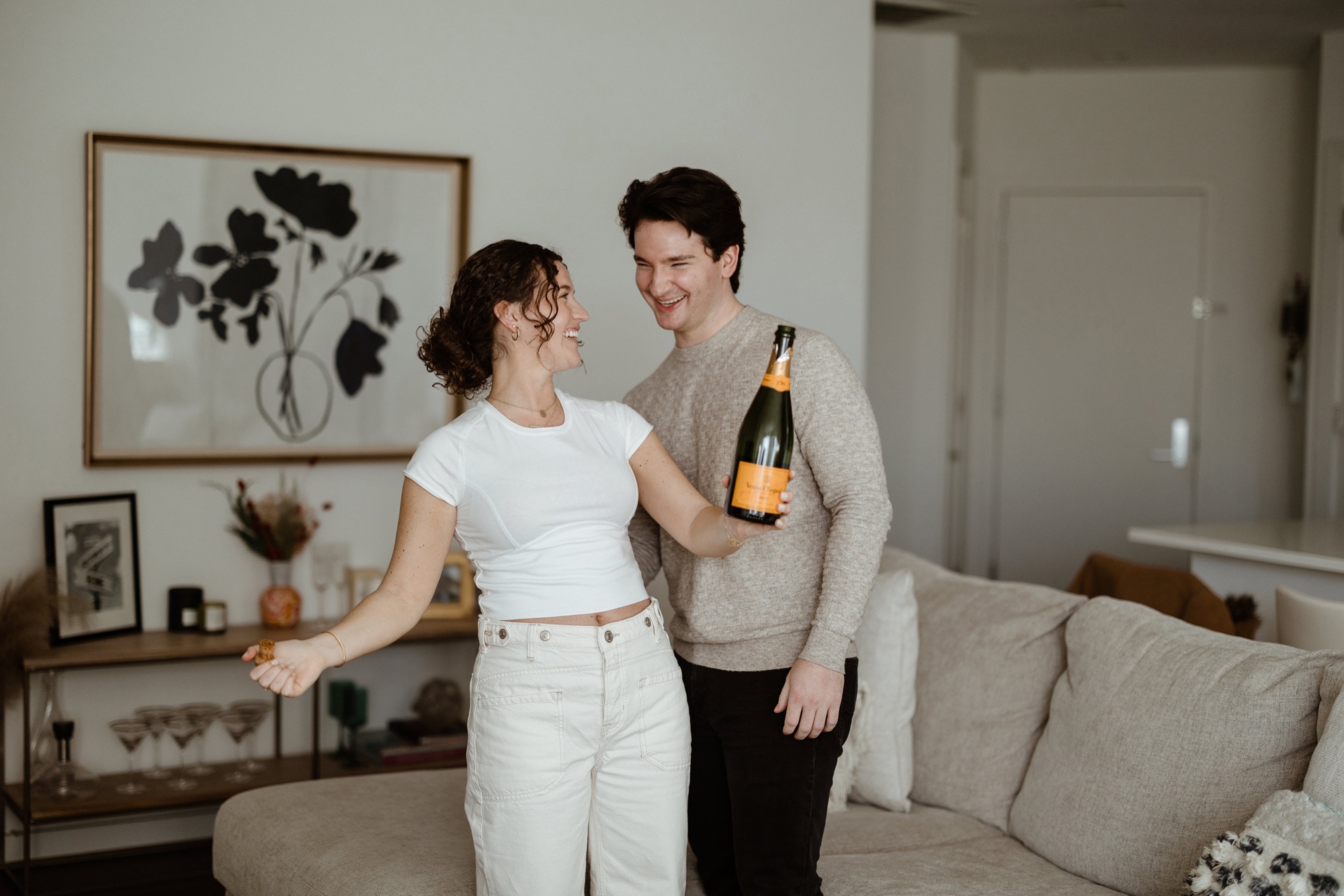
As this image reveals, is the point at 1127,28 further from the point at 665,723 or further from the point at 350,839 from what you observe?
the point at 350,839

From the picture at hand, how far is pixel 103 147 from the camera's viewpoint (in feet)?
10.1

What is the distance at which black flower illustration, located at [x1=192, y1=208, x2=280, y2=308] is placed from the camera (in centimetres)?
321

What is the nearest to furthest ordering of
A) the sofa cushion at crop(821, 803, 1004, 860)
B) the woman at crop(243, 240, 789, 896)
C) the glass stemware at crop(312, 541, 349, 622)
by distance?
the woman at crop(243, 240, 789, 896) < the sofa cushion at crop(821, 803, 1004, 860) < the glass stemware at crop(312, 541, 349, 622)

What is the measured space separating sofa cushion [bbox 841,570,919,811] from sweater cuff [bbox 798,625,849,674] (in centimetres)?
77

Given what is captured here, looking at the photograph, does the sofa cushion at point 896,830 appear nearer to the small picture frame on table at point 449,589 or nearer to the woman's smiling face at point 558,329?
the woman's smiling face at point 558,329

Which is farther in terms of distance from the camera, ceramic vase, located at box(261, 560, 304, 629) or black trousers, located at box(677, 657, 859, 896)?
ceramic vase, located at box(261, 560, 304, 629)

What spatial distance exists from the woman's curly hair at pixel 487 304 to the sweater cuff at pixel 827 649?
601 mm

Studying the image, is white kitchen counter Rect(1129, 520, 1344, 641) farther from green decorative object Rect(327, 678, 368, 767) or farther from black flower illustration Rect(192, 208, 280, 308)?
black flower illustration Rect(192, 208, 280, 308)

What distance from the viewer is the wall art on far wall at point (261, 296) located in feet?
10.2

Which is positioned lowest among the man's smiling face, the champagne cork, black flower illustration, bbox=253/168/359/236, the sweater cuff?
the sweater cuff

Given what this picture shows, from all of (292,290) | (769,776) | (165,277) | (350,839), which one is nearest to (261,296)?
(292,290)


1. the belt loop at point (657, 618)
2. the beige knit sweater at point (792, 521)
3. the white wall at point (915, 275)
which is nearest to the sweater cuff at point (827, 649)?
the beige knit sweater at point (792, 521)

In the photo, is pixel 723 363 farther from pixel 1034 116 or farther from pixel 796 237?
pixel 1034 116

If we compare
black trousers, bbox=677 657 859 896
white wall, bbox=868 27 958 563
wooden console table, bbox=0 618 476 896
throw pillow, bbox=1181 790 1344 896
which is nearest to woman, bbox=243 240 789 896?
black trousers, bbox=677 657 859 896
